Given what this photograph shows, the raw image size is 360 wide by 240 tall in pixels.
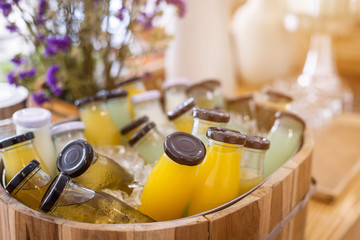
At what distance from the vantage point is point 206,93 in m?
0.85

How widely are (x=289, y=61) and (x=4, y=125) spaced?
160cm

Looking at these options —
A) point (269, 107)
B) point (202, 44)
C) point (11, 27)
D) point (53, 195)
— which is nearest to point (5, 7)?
point (11, 27)

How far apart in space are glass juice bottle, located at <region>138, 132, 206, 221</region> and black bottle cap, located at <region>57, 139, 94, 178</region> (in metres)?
0.09

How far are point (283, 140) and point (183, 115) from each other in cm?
18

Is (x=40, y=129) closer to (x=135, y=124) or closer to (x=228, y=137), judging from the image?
(x=135, y=124)

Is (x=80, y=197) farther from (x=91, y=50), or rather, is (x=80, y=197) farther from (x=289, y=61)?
(x=289, y=61)

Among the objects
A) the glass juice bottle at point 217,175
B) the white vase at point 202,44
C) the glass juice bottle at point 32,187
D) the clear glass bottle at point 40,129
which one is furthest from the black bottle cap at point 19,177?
the white vase at point 202,44

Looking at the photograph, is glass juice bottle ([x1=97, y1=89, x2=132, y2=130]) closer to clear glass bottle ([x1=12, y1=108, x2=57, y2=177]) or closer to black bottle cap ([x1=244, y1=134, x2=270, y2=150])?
clear glass bottle ([x1=12, y1=108, x2=57, y2=177])

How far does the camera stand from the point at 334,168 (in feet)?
3.60

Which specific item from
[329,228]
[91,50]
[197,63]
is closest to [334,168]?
[329,228]

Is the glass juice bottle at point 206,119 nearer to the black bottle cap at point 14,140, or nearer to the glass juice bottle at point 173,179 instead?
the glass juice bottle at point 173,179

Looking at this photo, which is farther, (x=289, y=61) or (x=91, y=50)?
(x=289, y=61)

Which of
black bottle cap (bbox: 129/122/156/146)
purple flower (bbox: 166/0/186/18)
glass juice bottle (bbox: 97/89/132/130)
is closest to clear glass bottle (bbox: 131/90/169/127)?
glass juice bottle (bbox: 97/89/132/130)

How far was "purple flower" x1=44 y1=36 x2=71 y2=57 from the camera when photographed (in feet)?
2.74
